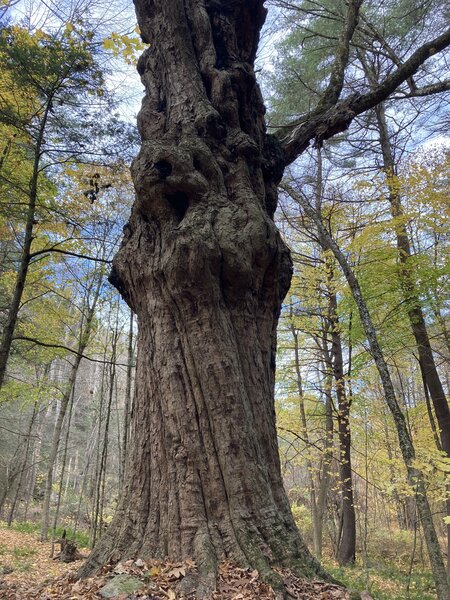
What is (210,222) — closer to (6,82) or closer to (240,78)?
(240,78)

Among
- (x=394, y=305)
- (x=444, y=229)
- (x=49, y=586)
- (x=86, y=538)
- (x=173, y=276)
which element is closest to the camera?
(x=49, y=586)

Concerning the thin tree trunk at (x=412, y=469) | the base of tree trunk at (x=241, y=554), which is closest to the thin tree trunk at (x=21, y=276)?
the base of tree trunk at (x=241, y=554)

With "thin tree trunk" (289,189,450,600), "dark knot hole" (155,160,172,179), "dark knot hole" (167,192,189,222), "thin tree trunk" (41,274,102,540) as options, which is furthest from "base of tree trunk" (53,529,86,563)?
"dark knot hole" (155,160,172,179)

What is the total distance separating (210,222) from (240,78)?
1.91 m

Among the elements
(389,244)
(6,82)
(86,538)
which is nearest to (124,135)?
(6,82)

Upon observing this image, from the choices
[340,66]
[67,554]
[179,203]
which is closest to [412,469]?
[179,203]

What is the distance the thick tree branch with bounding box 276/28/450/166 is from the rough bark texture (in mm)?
374

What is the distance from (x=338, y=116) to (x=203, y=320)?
9.55ft

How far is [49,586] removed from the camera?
8.98 ft

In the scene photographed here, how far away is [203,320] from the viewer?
123 inches

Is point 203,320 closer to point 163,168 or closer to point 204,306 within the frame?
point 204,306

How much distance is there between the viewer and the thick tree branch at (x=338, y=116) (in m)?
4.38

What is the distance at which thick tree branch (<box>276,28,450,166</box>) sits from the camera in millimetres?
4379

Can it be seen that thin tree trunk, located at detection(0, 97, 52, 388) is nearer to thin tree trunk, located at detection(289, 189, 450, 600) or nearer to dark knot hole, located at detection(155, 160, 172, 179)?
dark knot hole, located at detection(155, 160, 172, 179)
